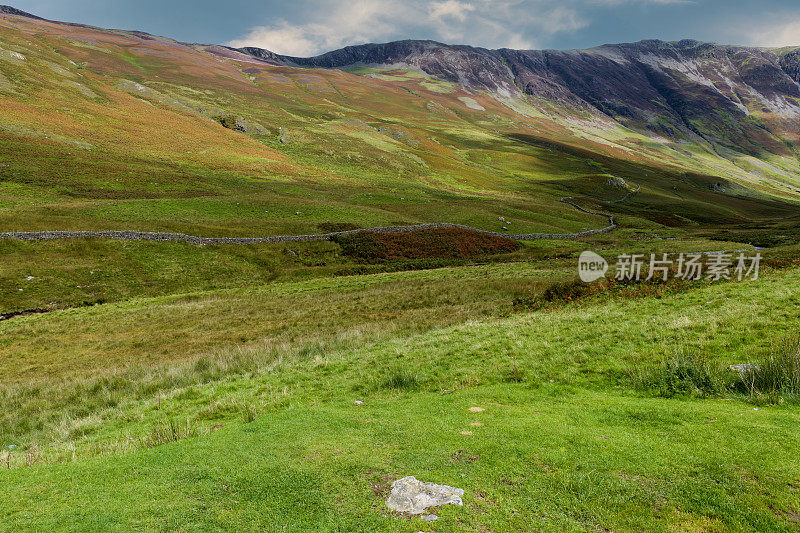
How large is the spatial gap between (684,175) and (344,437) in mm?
241146

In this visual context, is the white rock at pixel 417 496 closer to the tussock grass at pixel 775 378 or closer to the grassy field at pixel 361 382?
the grassy field at pixel 361 382

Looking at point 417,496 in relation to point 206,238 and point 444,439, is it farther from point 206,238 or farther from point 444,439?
point 206,238

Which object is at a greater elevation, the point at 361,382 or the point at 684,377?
the point at 684,377

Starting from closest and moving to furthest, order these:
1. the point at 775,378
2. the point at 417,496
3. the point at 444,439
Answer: the point at 417,496 → the point at 444,439 → the point at 775,378

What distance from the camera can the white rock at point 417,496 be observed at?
654 cm

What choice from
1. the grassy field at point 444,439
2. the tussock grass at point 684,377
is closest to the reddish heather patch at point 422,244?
the grassy field at point 444,439

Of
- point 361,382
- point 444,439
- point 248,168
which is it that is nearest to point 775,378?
point 444,439

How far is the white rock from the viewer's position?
6543mm

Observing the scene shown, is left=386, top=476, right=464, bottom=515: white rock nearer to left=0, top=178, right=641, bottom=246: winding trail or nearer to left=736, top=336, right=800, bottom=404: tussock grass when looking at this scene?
left=736, top=336, right=800, bottom=404: tussock grass

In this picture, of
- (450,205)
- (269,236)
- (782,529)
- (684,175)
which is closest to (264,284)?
(269,236)

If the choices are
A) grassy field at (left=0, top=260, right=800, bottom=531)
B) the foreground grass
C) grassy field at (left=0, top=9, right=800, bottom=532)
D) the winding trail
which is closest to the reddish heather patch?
grassy field at (left=0, top=9, right=800, bottom=532)

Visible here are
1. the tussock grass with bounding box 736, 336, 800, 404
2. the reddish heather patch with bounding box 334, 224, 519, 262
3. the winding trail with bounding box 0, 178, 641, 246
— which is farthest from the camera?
the reddish heather patch with bounding box 334, 224, 519, 262

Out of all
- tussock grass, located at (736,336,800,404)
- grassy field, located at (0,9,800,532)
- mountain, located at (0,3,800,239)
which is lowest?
grassy field, located at (0,9,800,532)

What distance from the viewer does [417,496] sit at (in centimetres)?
682
